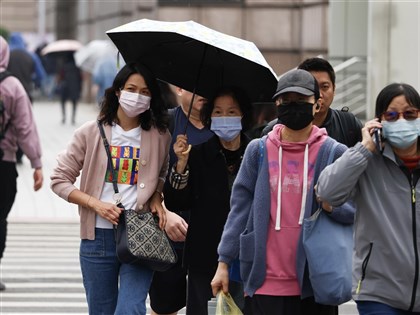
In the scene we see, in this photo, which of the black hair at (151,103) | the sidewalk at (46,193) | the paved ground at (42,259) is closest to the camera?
the black hair at (151,103)

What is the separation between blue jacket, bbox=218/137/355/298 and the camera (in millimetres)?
5527

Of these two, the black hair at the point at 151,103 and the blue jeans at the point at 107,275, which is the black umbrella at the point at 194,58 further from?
the blue jeans at the point at 107,275

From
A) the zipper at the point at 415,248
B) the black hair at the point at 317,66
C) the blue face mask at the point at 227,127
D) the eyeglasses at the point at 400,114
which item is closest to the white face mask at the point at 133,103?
the blue face mask at the point at 227,127

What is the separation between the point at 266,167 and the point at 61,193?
1502mm

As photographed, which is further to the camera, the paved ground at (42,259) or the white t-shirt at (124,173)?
the paved ground at (42,259)

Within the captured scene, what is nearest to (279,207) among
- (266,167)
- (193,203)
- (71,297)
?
(266,167)

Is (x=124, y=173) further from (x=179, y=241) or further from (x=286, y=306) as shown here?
(x=286, y=306)

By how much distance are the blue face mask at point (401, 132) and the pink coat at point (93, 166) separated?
1.69 meters

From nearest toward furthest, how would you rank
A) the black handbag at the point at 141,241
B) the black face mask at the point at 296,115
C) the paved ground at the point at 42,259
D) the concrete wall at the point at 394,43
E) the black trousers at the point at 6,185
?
1. the black face mask at the point at 296,115
2. the black handbag at the point at 141,241
3. the black trousers at the point at 6,185
4. the paved ground at the point at 42,259
5. the concrete wall at the point at 394,43

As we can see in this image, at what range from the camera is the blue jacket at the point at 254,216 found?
18.1 ft

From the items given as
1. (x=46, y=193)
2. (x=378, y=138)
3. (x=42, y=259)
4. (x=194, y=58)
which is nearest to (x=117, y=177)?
(x=194, y=58)

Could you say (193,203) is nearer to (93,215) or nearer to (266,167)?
(93,215)

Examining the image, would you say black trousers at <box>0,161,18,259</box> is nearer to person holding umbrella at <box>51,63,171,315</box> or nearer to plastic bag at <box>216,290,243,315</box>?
person holding umbrella at <box>51,63,171,315</box>

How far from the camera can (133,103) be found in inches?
256
